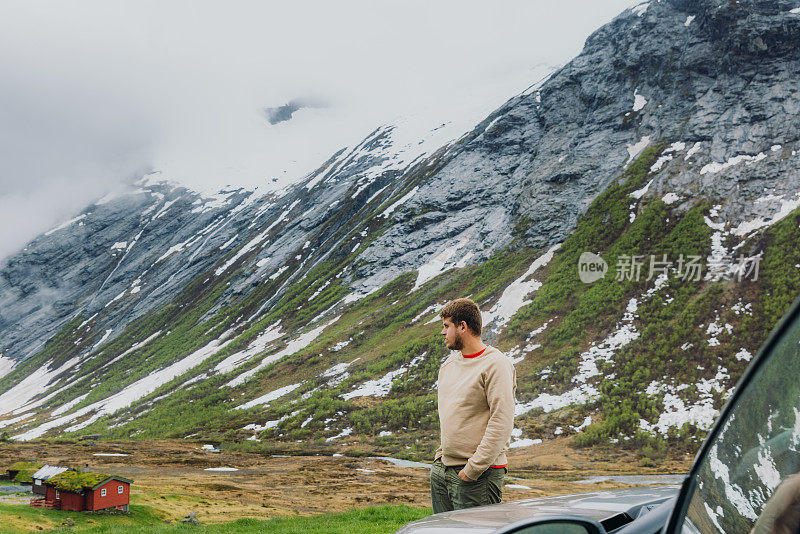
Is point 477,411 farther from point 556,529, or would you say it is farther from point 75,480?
point 75,480

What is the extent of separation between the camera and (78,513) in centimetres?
2050

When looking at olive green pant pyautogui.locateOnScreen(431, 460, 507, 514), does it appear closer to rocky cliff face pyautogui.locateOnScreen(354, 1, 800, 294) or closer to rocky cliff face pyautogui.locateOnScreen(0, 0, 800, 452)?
rocky cliff face pyautogui.locateOnScreen(0, 0, 800, 452)

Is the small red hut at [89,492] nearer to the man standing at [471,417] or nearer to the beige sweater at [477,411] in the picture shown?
the man standing at [471,417]

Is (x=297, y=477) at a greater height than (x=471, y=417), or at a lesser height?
lesser

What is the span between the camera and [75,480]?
69.9 ft

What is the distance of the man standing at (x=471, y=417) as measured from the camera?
145 inches

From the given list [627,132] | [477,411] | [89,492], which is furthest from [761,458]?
[627,132]

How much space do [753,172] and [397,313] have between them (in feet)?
123

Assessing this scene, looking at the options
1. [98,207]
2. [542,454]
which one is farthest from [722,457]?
[98,207]

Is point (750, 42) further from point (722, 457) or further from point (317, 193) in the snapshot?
point (317, 193)

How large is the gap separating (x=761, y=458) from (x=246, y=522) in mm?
17587

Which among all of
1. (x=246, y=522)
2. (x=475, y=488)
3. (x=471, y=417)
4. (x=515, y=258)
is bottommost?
(x=515, y=258)

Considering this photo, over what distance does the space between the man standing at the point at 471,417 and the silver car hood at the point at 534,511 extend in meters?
0.95

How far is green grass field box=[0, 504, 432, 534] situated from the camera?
1331 cm
